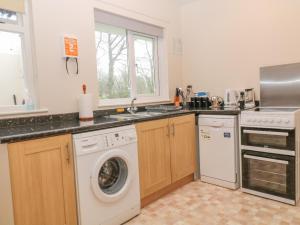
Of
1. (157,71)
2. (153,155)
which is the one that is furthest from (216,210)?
(157,71)

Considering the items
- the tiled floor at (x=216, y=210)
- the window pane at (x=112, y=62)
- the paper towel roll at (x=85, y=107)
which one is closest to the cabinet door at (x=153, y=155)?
the tiled floor at (x=216, y=210)

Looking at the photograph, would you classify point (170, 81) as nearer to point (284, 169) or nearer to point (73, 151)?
point (284, 169)

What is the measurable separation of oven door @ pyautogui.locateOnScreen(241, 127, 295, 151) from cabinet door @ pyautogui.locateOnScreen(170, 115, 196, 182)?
60cm

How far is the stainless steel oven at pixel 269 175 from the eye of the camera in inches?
85.0

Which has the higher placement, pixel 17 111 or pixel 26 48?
pixel 26 48

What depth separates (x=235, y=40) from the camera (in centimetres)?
304

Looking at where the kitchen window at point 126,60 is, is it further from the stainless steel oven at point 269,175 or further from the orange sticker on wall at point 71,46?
the stainless steel oven at point 269,175

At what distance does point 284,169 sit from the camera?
2.19 metres

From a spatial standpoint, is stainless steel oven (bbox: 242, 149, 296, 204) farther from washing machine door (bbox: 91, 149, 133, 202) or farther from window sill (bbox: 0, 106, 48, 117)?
window sill (bbox: 0, 106, 48, 117)

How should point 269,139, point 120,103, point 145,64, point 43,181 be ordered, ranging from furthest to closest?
point 145,64 → point 120,103 → point 269,139 → point 43,181

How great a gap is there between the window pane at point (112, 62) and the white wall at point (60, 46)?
0.28 m

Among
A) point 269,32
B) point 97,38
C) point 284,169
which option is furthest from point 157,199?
point 269,32

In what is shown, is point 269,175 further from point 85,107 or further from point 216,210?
point 85,107

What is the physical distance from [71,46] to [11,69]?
56cm
